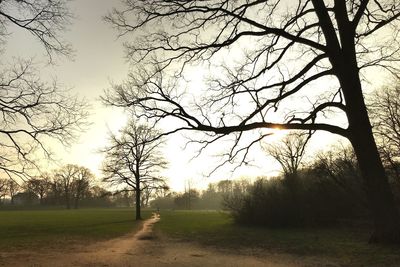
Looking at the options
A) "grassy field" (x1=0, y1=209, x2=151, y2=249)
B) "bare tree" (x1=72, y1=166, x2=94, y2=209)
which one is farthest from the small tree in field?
"grassy field" (x1=0, y1=209, x2=151, y2=249)

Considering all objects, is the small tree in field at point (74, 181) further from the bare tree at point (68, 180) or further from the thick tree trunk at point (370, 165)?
the thick tree trunk at point (370, 165)

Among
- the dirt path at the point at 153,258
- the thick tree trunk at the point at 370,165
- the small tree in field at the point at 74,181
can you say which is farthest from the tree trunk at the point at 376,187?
the small tree in field at the point at 74,181

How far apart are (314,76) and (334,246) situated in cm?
779

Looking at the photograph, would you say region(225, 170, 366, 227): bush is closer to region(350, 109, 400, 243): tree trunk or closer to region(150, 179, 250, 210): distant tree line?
region(350, 109, 400, 243): tree trunk

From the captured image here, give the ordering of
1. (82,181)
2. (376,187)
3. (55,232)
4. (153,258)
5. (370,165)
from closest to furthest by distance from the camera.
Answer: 1. (376,187)
2. (370,165)
3. (153,258)
4. (55,232)
5. (82,181)

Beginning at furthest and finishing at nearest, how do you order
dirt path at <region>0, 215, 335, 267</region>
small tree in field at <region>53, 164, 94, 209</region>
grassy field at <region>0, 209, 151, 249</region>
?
small tree in field at <region>53, 164, 94, 209</region> → grassy field at <region>0, 209, 151, 249</region> → dirt path at <region>0, 215, 335, 267</region>

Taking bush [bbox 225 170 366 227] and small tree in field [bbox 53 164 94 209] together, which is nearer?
bush [bbox 225 170 366 227]

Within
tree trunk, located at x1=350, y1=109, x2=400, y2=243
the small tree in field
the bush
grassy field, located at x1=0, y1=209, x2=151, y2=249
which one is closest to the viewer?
tree trunk, located at x1=350, y1=109, x2=400, y2=243

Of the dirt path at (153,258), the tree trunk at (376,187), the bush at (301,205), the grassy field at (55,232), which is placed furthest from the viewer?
the bush at (301,205)

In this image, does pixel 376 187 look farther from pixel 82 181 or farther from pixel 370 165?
pixel 82 181

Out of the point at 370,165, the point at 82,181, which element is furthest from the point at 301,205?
the point at 82,181

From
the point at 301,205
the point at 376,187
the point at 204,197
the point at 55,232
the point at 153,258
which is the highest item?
the point at 204,197

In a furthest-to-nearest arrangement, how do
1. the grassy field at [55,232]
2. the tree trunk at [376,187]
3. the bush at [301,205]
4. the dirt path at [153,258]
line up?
the bush at [301,205]
the grassy field at [55,232]
the dirt path at [153,258]
the tree trunk at [376,187]

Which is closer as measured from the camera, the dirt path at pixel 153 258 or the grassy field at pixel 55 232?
the dirt path at pixel 153 258
